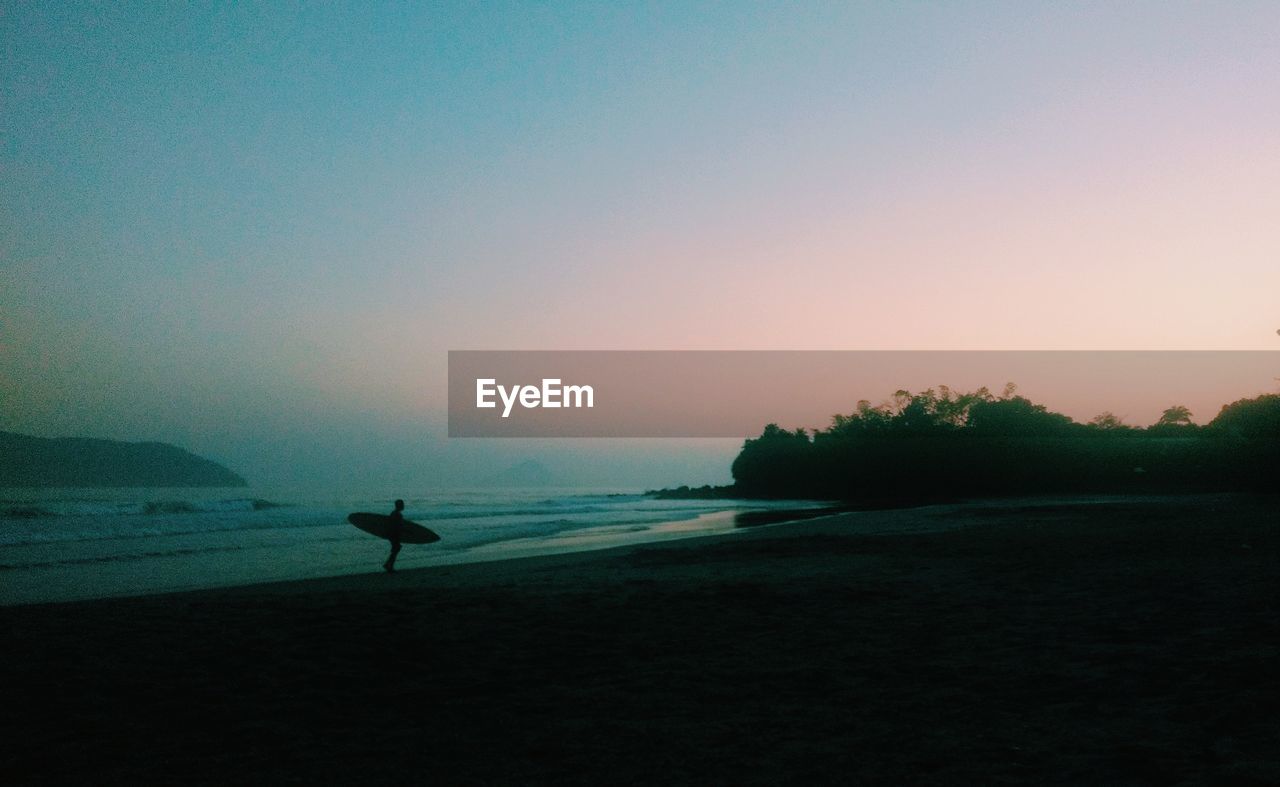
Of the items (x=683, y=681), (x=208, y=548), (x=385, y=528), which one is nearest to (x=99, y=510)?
(x=208, y=548)

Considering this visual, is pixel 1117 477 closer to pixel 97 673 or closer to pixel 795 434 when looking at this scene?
pixel 795 434

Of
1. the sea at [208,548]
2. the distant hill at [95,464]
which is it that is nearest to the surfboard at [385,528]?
the sea at [208,548]

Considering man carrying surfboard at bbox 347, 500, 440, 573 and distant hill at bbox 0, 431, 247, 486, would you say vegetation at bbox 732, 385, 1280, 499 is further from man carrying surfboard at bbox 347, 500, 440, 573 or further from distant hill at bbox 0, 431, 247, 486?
distant hill at bbox 0, 431, 247, 486

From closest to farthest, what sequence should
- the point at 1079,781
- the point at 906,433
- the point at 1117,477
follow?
the point at 1079,781
the point at 1117,477
the point at 906,433

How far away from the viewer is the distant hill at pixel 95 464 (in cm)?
9731

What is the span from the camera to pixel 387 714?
5.94m

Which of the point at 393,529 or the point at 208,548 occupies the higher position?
the point at 393,529

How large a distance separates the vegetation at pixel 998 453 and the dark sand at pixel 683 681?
133ft

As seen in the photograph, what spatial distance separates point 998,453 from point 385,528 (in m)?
69.2

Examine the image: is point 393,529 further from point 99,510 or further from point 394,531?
point 99,510

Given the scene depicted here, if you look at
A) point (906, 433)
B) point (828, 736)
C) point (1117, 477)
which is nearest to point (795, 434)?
point (906, 433)

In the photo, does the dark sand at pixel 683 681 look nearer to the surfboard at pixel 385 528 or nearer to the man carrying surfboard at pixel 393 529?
the man carrying surfboard at pixel 393 529

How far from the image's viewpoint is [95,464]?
10769cm

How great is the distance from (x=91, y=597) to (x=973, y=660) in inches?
549
